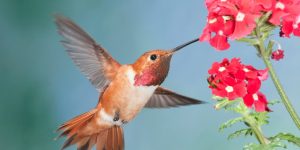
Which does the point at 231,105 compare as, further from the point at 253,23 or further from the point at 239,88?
the point at 253,23

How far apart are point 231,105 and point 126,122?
0.82 meters

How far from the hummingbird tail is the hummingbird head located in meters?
0.32

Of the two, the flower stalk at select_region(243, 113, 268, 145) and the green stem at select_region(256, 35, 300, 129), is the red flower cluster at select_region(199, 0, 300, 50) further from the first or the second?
the flower stalk at select_region(243, 113, 268, 145)

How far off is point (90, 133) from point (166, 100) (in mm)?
358

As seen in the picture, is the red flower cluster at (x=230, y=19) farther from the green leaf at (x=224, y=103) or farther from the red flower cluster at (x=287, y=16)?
the green leaf at (x=224, y=103)

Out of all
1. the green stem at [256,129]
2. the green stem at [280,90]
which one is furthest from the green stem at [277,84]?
the green stem at [256,129]

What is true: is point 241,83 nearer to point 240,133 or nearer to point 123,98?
point 240,133

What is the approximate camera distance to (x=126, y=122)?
5.67 ft

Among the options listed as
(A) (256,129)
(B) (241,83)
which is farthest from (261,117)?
(B) (241,83)

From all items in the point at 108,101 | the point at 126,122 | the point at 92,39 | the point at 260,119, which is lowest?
the point at 260,119

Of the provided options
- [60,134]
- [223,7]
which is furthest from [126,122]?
[223,7]

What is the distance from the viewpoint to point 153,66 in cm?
151

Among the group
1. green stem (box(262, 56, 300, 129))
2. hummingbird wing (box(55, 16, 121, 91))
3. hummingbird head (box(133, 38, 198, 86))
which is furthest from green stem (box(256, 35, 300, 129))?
hummingbird wing (box(55, 16, 121, 91))

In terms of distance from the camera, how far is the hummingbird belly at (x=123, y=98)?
63.8 inches
